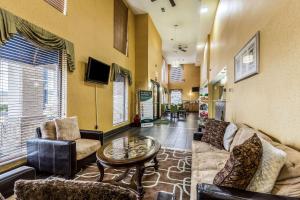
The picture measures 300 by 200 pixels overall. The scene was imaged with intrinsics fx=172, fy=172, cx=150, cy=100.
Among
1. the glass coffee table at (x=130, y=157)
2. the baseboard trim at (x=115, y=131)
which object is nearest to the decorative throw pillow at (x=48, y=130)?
the glass coffee table at (x=130, y=157)

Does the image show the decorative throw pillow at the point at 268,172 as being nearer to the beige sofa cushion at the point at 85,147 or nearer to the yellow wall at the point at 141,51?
the beige sofa cushion at the point at 85,147

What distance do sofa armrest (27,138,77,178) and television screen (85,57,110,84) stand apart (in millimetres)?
2014

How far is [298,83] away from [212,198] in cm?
119

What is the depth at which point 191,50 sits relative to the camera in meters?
13.0

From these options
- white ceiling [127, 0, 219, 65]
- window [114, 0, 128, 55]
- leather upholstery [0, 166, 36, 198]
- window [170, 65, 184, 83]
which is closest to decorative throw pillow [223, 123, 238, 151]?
leather upholstery [0, 166, 36, 198]

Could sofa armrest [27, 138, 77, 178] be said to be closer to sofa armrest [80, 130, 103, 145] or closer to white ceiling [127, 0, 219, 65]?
sofa armrest [80, 130, 103, 145]

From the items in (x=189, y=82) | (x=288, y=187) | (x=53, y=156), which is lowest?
(x=53, y=156)

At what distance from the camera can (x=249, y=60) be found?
267cm

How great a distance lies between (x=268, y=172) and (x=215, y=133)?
1648mm

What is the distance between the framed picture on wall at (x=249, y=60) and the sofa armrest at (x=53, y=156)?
2.82 meters

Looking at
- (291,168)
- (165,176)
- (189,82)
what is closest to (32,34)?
(165,176)

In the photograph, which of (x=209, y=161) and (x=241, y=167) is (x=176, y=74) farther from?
(x=241, y=167)

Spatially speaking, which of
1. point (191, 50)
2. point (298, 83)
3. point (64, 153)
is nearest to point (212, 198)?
point (298, 83)

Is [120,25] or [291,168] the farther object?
[120,25]
